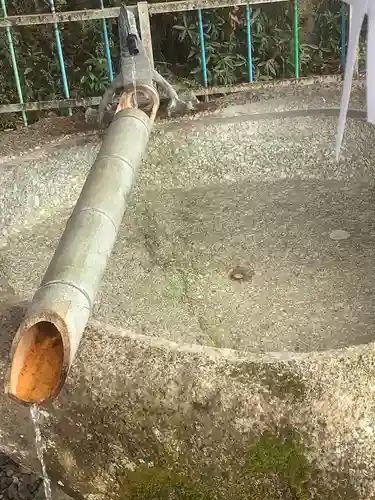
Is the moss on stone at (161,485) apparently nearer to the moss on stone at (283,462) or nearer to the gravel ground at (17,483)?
the moss on stone at (283,462)

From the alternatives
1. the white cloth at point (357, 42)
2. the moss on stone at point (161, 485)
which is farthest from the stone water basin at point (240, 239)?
the white cloth at point (357, 42)

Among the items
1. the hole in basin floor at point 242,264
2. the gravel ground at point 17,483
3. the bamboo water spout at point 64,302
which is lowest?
the gravel ground at point 17,483

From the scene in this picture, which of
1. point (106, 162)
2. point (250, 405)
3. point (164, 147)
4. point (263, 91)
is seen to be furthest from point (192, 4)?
point (250, 405)

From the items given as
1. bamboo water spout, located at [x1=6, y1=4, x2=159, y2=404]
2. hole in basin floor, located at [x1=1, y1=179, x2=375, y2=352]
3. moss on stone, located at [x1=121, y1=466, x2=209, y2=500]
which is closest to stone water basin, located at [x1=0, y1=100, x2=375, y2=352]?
hole in basin floor, located at [x1=1, y1=179, x2=375, y2=352]

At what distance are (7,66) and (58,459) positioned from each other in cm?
348

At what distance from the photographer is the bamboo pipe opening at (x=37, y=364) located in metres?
1.36

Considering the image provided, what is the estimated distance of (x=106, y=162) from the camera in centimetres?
181

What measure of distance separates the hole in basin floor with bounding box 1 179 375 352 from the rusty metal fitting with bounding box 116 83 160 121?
1.26 feet

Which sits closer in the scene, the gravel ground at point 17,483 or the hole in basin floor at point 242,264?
the hole in basin floor at point 242,264

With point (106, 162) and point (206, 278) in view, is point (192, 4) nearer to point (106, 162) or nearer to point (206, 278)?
point (206, 278)

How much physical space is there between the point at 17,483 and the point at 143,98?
1.19 meters

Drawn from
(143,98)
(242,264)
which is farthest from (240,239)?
(143,98)

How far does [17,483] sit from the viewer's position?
7.65 ft

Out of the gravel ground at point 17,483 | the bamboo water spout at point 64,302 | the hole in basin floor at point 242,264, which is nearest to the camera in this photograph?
the bamboo water spout at point 64,302
